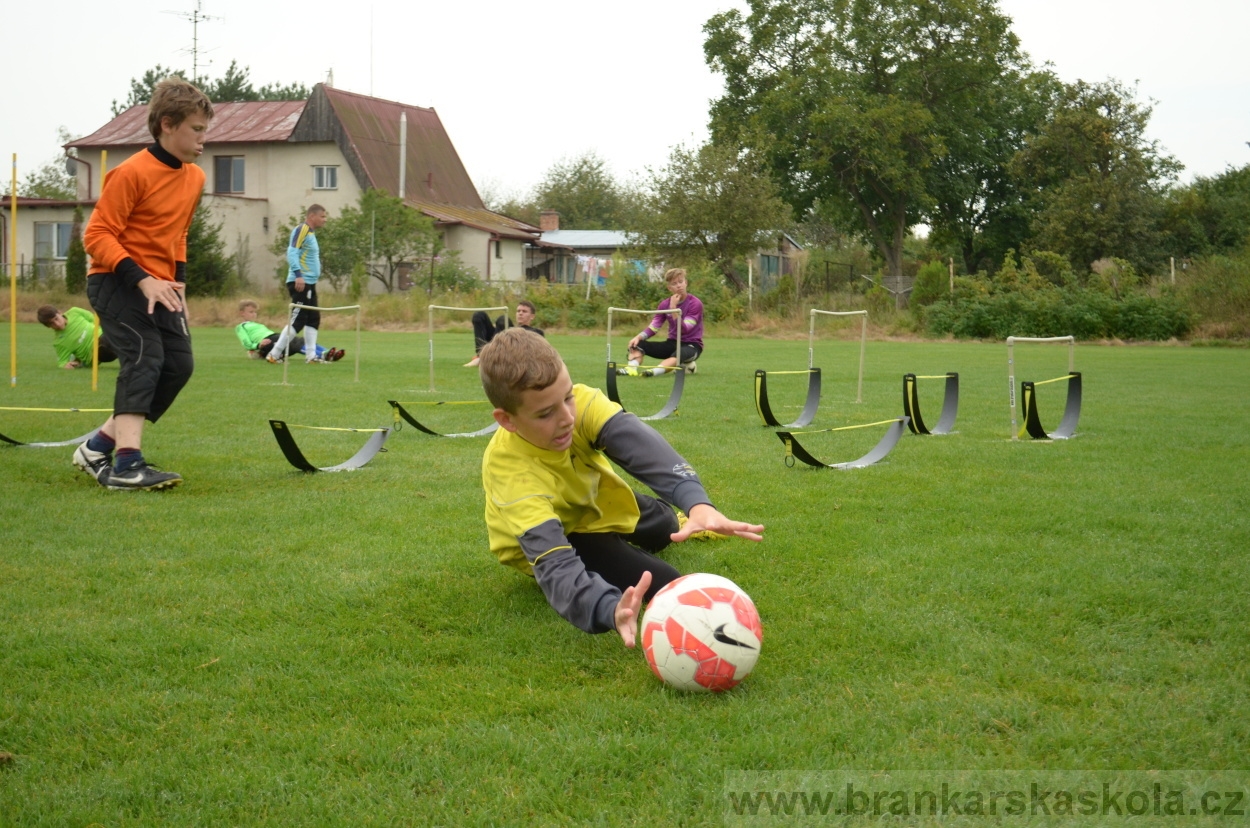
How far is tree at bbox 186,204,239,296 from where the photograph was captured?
38.9 metres

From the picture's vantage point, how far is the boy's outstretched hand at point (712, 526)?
11.5 feet

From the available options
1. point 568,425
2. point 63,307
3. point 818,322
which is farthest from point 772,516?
point 63,307

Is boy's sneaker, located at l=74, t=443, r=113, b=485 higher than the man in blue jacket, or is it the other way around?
the man in blue jacket

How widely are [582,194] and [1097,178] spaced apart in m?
41.8

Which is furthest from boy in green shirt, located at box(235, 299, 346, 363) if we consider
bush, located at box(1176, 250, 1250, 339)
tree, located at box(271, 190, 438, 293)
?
bush, located at box(1176, 250, 1250, 339)

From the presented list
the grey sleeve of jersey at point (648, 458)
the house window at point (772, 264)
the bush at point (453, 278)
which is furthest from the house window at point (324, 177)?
the grey sleeve of jersey at point (648, 458)

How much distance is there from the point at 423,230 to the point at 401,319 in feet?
25.1

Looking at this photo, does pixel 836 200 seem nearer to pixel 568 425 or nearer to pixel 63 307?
pixel 63 307

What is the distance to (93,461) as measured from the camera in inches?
277

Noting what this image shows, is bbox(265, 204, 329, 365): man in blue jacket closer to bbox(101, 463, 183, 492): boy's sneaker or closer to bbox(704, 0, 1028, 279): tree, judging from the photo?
bbox(101, 463, 183, 492): boy's sneaker

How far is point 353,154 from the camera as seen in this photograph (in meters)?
46.6

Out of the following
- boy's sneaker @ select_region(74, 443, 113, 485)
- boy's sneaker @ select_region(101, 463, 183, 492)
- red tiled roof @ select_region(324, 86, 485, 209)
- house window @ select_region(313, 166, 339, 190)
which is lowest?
boy's sneaker @ select_region(101, 463, 183, 492)

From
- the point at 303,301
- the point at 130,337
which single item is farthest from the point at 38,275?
the point at 130,337

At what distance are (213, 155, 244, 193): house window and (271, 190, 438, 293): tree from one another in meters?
12.0
